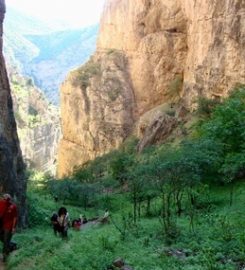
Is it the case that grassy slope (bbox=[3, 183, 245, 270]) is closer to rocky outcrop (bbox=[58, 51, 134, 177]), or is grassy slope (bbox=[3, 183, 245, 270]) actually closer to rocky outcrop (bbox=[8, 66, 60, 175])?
rocky outcrop (bbox=[58, 51, 134, 177])

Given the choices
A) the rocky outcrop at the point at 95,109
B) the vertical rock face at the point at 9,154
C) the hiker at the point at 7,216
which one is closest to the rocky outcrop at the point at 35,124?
the rocky outcrop at the point at 95,109

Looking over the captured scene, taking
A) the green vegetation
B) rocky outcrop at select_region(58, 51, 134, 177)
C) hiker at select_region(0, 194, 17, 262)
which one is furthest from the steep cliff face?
hiker at select_region(0, 194, 17, 262)

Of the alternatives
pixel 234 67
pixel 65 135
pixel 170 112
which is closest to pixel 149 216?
pixel 234 67

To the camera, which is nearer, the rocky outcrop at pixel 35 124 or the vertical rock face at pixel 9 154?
the vertical rock face at pixel 9 154

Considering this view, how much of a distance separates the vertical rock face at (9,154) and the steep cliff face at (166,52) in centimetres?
2082

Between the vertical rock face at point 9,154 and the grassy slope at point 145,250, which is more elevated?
the vertical rock face at point 9,154

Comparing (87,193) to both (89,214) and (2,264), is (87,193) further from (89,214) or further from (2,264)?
(2,264)

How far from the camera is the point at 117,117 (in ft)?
208

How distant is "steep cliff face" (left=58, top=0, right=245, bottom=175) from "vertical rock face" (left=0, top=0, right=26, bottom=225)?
68.3ft

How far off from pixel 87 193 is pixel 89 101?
3117 centimetres

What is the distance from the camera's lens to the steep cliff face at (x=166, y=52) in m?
41.2

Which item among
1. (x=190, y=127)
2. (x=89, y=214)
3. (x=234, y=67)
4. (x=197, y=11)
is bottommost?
(x=89, y=214)

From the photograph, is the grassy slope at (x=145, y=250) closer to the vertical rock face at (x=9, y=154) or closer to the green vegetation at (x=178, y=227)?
the green vegetation at (x=178, y=227)

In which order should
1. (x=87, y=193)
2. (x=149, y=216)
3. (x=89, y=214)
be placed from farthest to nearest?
(x=87, y=193), (x=89, y=214), (x=149, y=216)
